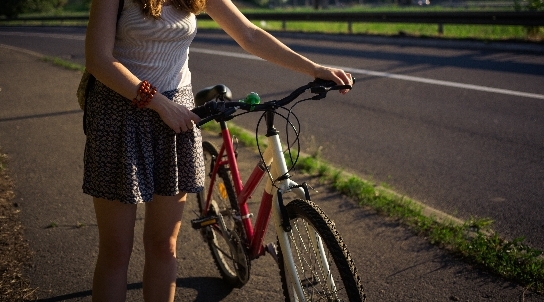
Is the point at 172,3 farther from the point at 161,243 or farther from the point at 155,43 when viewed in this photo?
the point at 161,243

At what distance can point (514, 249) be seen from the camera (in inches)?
159

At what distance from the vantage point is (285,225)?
107 inches

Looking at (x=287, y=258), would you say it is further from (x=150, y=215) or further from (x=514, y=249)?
(x=514, y=249)

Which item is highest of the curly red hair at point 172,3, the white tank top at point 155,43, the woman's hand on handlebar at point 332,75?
the curly red hair at point 172,3

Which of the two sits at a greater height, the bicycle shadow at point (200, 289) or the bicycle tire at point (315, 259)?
the bicycle tire at point (315, 259)

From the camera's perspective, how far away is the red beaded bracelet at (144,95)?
2.34m

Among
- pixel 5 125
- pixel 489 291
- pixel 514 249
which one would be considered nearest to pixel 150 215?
pixel 489 291

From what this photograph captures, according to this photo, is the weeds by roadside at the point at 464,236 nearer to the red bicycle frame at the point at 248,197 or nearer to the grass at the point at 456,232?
the grass at the point at 456,232

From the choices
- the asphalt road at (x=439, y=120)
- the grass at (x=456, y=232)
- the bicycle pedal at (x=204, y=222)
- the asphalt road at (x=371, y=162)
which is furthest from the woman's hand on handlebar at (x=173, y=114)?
the asphalt road at (x=439, y=120)

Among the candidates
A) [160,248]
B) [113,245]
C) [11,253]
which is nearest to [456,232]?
[160,248]

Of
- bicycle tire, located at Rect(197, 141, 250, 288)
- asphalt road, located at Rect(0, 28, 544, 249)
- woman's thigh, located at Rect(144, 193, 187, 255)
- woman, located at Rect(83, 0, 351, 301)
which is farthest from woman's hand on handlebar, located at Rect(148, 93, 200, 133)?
asphalt road, located at Rect(0, 28, 544, 249)

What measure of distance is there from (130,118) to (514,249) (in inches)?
107

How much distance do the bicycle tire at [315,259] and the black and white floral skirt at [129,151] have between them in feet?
1.75

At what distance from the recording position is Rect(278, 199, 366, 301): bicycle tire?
7.91ft
